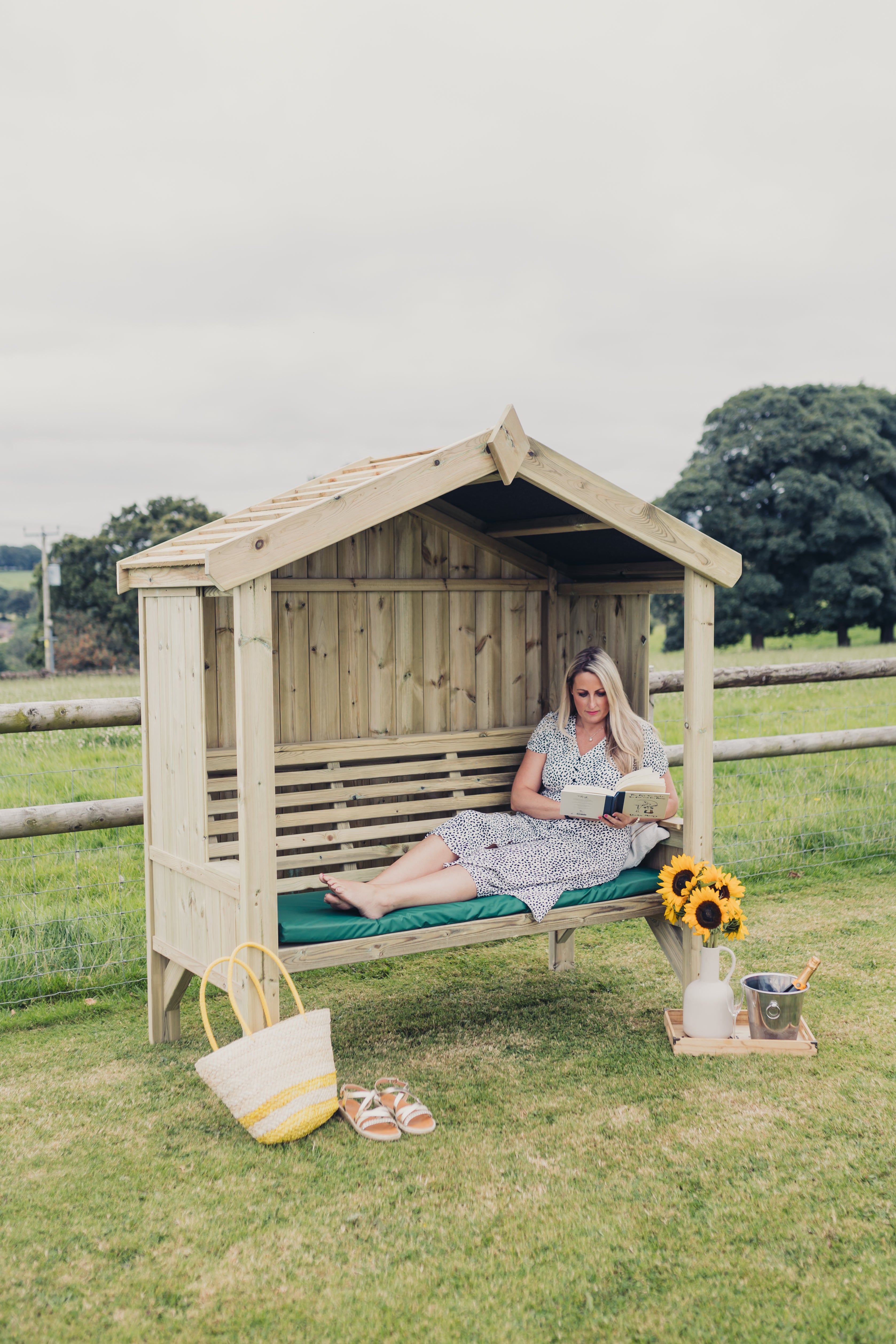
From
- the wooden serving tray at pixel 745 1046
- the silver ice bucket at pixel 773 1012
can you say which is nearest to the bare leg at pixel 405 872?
the wooden serving tray at pixel 745 1046

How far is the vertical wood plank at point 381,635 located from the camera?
494 centimetres

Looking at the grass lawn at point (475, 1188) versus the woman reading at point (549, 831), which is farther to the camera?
the woman reading at point (549, 831)

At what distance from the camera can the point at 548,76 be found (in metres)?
8.78

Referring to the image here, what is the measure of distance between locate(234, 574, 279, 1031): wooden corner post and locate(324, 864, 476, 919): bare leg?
1.45 feet

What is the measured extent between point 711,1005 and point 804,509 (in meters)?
24.9

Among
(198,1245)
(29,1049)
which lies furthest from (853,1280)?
(29,1049)

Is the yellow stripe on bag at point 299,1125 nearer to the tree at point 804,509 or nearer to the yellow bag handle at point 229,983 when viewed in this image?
the yellow bag handle at point 229,983

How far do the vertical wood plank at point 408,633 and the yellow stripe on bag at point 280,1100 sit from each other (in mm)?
1945

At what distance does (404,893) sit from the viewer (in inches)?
160

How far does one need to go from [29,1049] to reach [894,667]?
553 centimetres

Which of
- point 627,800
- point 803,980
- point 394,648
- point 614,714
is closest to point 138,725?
point 394,648

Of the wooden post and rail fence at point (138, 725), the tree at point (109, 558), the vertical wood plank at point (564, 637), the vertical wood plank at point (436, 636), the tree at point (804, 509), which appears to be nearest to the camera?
the wooden post and rail fence at point (138, 725)

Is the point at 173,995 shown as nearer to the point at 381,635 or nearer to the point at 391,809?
the point at 391,809

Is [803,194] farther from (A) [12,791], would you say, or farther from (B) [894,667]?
(A) [12,791]
